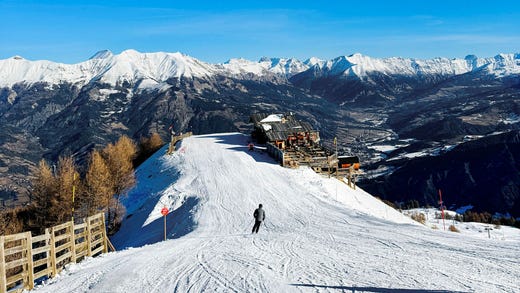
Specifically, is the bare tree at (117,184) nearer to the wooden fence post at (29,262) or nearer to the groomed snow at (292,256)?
the groomed snow at (292,256)

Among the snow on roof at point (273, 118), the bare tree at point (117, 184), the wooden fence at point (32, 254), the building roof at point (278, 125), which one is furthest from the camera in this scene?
the snow on roof at point (273, 118)

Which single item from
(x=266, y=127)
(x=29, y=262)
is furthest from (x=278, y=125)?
A: (x=29, y=262)

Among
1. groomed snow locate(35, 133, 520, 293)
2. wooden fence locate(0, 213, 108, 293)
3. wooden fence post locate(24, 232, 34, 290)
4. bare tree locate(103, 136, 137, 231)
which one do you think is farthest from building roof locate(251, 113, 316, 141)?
wooden fence post locate(24, 232, 34, 290)

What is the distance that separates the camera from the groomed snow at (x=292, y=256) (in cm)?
1326

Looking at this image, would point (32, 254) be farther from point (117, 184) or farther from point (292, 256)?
point (117, 184)

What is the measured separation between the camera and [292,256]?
17188 mm

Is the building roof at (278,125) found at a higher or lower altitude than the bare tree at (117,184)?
higher

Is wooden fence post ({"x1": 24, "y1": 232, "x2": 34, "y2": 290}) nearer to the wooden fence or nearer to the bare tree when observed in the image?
the wooden fence

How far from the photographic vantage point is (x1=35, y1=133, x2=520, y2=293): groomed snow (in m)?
13.3

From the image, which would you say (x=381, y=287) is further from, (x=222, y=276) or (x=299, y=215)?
(x=299, y=215)

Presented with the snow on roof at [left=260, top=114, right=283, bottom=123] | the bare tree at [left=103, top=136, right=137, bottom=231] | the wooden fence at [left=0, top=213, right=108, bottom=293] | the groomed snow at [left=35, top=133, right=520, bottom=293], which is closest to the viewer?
the groomed snow at [left=35, top=133, right=520, bottom=293]

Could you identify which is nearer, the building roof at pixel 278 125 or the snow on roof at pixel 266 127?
the building roof at pixel 278 125

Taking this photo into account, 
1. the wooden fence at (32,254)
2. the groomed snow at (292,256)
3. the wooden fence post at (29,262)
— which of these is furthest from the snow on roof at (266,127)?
the wooden fence post at (29,262)

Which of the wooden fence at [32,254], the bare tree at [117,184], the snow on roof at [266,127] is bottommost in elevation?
the bare tree at [117,184]
